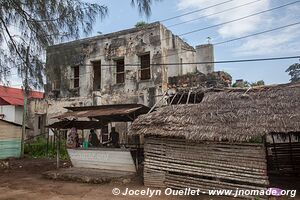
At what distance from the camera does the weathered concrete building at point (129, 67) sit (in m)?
16.7

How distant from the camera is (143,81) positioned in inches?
669

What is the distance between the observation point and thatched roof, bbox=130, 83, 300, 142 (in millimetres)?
7562

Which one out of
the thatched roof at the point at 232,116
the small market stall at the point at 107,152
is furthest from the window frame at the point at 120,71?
the thatched roof at the point at 232,116

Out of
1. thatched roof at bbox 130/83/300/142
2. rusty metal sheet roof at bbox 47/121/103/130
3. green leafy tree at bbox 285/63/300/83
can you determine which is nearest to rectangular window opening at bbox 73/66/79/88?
rusty metal sheet roof at bbox 47/121/103/130

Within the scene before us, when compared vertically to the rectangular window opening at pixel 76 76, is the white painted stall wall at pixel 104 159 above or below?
below

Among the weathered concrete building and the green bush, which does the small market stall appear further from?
the green bush

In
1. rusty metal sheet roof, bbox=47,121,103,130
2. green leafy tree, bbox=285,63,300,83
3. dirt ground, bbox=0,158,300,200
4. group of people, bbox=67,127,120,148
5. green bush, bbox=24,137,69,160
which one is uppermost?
green leafy tree, bbox=285,63,300,83

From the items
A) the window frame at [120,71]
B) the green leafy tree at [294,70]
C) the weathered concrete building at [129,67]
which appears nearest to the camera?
the weathered concrete building at [129,67]

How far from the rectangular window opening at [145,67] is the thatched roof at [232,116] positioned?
760cm

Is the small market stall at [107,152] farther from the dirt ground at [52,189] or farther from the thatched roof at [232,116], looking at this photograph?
the thatched roof at [232,116]

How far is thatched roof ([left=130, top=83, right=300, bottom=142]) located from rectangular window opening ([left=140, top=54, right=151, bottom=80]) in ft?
24.9

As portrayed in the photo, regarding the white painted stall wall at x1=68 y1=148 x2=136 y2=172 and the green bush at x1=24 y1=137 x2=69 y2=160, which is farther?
the green bush at x1=24 y1=137 x2=69 y2=160

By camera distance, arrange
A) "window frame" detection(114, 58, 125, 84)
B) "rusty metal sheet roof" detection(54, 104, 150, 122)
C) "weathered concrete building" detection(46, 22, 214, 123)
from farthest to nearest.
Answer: "window frame" detection(114, 58, 125, 84), "weathered concrete building" detection(46, 22, 214, 123), "rusty metal sheet roof" detection(54, 104, 150, 122)

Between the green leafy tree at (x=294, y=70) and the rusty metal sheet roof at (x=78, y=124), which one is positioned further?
the green leafy tree at (x=294, y=70)
